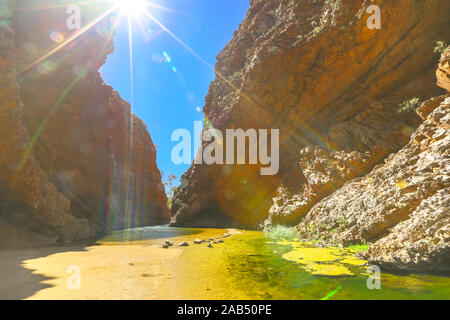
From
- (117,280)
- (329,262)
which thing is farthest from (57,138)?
(329,262)

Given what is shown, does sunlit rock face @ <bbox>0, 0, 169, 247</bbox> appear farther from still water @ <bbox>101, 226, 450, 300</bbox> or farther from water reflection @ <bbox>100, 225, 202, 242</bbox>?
still water @ <bbox>101, 226, 450, 300</bbox>

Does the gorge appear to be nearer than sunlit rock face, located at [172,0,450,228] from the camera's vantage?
Yes

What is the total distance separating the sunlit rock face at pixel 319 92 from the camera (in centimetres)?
1285

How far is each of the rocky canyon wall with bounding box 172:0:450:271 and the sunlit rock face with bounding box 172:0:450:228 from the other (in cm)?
7

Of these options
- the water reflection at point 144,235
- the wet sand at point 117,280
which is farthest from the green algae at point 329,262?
the water reflection at point 144,235

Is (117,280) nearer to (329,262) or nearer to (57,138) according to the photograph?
(329,262)

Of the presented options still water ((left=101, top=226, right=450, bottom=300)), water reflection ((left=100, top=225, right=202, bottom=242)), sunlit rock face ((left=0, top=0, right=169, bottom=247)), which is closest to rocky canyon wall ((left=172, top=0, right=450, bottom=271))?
still water ((left=101, top=226, right=450, bottom=300))

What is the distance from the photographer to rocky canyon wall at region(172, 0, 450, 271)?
6.94 meters

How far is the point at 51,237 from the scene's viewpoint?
11.4m

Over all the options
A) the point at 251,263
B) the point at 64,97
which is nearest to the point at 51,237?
the point at 251,263

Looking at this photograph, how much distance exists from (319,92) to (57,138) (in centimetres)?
2487

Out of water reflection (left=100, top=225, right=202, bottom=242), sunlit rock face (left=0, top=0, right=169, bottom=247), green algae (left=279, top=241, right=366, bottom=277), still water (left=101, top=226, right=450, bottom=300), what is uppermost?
sunlit rock face (left=0, top=0, right=169, bottom=247)

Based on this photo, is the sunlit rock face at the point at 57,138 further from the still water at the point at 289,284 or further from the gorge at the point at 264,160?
the still water at the point at 289,284
